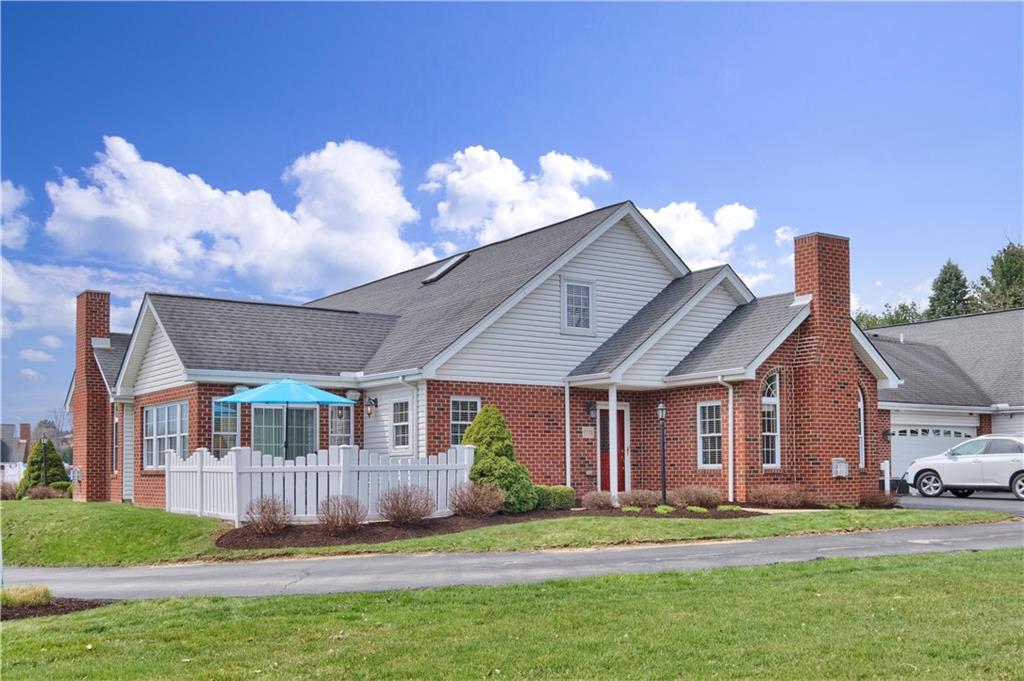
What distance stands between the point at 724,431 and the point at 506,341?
5415mm

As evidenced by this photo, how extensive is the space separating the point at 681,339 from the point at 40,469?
73.4 feet

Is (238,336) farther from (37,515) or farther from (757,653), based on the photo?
(757,653)

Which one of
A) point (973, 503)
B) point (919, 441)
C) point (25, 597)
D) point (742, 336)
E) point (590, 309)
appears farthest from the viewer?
point (919, 441)

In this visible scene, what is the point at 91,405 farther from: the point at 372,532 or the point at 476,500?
the point at 372,532

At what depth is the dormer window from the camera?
25.3 metres

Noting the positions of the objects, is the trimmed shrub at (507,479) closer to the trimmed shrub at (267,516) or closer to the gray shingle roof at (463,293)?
the gray shingle roof at (463,293)

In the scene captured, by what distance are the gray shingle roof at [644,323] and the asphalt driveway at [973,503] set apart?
747cm

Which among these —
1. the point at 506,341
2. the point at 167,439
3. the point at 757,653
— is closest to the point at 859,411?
the point at 506,341

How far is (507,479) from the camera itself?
67.6ft

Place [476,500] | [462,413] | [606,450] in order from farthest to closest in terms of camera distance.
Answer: [606,450]
[462,413]
[476,500]

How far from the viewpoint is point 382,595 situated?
11.1 metres

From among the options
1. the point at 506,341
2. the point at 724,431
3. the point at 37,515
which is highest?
the point at 506,341

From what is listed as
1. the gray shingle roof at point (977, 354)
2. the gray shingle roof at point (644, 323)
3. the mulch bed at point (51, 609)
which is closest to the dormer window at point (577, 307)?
the gray shingle roof at point (644, 323)

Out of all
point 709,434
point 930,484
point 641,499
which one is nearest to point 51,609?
point 641,499
